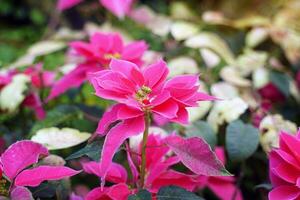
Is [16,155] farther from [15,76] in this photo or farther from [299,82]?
[299,82]

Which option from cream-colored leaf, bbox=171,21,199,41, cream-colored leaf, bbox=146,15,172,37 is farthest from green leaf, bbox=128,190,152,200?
cream-colored leaf, bbox=146,15,172,37

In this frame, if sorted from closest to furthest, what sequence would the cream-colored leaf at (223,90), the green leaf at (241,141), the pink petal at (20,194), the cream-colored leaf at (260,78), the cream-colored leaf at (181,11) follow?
the pink petal at (20,194) → the green leaf at (241,141) → the cream-colored leaf at (223,90) → the cream-colored leaf at (260,78) → the cream-colored leaf at (181,11)

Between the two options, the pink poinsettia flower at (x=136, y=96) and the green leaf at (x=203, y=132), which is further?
the green leaf at (x=203, y=132)

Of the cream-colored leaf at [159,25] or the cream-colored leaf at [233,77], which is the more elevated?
the cream-colored leaf at [159,25]

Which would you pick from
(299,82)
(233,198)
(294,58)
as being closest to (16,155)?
(233,198)

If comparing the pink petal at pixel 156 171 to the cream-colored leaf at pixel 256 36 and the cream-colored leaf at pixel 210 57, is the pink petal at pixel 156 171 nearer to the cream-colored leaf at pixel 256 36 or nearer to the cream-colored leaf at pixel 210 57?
the cream-colored leaf at pixel 210 57

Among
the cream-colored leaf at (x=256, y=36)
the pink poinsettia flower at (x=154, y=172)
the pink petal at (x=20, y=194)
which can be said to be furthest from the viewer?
the cream-colored leaf at (x=256, y=36)

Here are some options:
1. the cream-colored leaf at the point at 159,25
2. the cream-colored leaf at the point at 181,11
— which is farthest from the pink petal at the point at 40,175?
the cream-colored leaf at the point at 181,11
